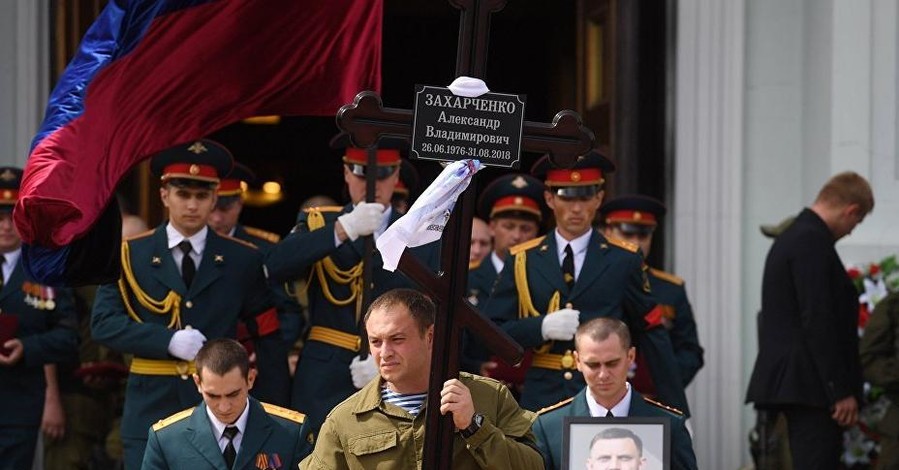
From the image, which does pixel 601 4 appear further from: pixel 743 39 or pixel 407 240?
pixel 407 240

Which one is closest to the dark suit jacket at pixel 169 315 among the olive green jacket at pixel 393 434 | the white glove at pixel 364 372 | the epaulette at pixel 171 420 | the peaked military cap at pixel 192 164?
the peaked military cap at pixel 192 164

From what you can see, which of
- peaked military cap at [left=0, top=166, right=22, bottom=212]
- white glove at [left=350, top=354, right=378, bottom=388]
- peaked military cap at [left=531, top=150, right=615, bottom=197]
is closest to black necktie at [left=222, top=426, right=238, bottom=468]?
white glove at [left=350, top=354, right=378, bottom=388]

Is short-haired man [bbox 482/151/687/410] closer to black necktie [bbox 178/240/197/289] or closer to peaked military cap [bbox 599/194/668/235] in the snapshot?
peaked military cap [bbox 599/194/668/235]

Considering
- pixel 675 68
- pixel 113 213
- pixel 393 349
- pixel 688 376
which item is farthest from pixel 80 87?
pixel 675 68

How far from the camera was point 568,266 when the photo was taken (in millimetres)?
9094

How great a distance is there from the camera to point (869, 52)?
426 inches

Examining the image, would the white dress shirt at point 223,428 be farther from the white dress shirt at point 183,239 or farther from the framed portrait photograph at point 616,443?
the framed portrait photograph at point 616,443

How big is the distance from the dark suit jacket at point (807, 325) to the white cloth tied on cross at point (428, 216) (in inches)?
162

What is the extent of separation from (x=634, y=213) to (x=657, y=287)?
472mm

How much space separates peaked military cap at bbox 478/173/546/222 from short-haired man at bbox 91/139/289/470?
1.87 metres

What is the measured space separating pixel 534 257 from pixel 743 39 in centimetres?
273

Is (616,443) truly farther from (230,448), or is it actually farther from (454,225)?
(230,448)

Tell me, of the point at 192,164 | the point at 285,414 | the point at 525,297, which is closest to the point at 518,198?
the point at 525,297

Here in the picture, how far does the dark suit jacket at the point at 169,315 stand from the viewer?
28.7ft
